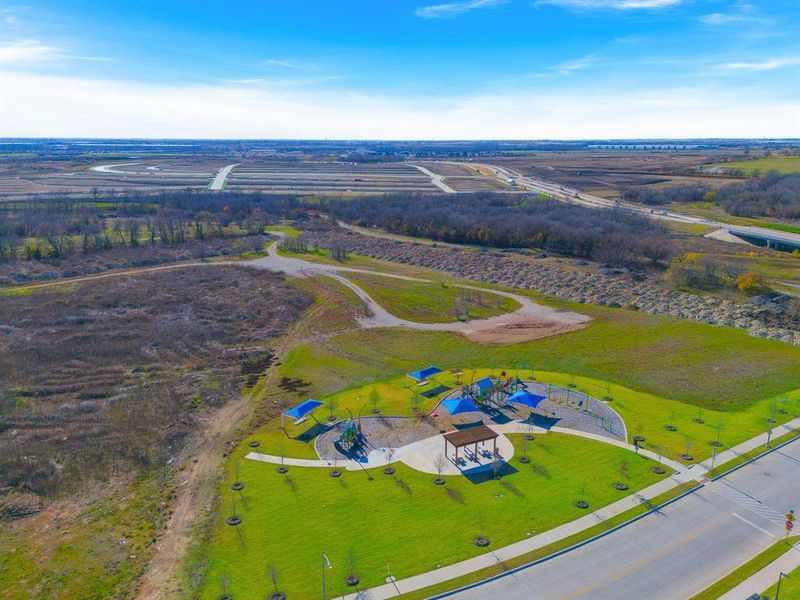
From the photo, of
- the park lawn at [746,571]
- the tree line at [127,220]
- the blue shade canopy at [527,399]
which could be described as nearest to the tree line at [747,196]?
the tree line at [127,220]

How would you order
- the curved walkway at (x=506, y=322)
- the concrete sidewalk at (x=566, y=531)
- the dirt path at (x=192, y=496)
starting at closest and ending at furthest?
1. the concrete sidewalk at (x=566, y=531)
2. the dirt path at (x=192, y=496)
3. the curved walkway at (x=506, y=322)

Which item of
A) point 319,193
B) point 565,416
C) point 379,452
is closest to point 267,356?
point 379,452

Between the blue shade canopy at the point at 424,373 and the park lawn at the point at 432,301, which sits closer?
the blue shade canopy at the point at 424,373

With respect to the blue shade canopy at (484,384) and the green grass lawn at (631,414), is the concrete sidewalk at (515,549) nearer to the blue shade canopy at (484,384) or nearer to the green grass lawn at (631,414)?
the green grass lawn at (631,414)

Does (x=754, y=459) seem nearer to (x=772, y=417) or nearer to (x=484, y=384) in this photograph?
(x=772, y=417)

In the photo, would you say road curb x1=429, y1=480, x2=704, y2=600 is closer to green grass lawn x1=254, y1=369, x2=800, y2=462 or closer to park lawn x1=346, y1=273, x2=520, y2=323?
green grass lawn x1=254, y1=369, x2=800, y2=462
